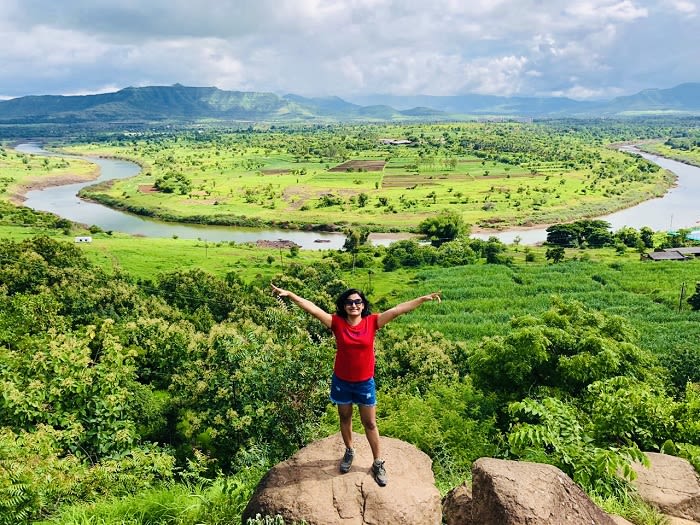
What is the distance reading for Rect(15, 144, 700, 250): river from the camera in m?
80.5

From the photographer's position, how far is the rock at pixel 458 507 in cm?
700

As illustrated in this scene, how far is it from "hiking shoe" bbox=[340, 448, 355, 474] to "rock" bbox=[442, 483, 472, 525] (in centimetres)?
147

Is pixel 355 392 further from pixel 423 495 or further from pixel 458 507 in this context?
pixel 458 507

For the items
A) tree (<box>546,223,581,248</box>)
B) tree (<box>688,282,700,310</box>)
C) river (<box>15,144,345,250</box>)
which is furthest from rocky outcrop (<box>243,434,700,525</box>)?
tree (<box>546,223,581,248</box>)

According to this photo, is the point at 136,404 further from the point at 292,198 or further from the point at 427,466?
the point at 292,198

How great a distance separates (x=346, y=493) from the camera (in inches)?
278

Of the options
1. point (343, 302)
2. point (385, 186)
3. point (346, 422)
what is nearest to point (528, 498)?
point (346, 422)

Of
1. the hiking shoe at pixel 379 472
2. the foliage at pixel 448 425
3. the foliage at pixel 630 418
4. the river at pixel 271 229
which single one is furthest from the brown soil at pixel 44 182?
the foliage at pixel 630 418

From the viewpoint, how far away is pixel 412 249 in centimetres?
6681

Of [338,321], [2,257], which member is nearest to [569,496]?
[338,321]

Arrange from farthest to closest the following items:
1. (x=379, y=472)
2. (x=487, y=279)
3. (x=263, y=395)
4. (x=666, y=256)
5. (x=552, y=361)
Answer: (x=666, y=256), (x=487, y=279), (x=552, y=361), (x=263, y=395), (x=379, y=472)

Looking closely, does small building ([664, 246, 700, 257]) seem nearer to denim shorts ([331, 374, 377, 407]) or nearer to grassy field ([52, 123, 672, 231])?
grassy field ([52, 123, 672, 231])

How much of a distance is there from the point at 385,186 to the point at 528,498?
105727 millimetres

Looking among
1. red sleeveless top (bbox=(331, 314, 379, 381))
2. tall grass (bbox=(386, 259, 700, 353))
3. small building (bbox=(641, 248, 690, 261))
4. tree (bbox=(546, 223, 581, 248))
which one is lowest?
tall grass (bbox=(386, 259, 700, 353))
